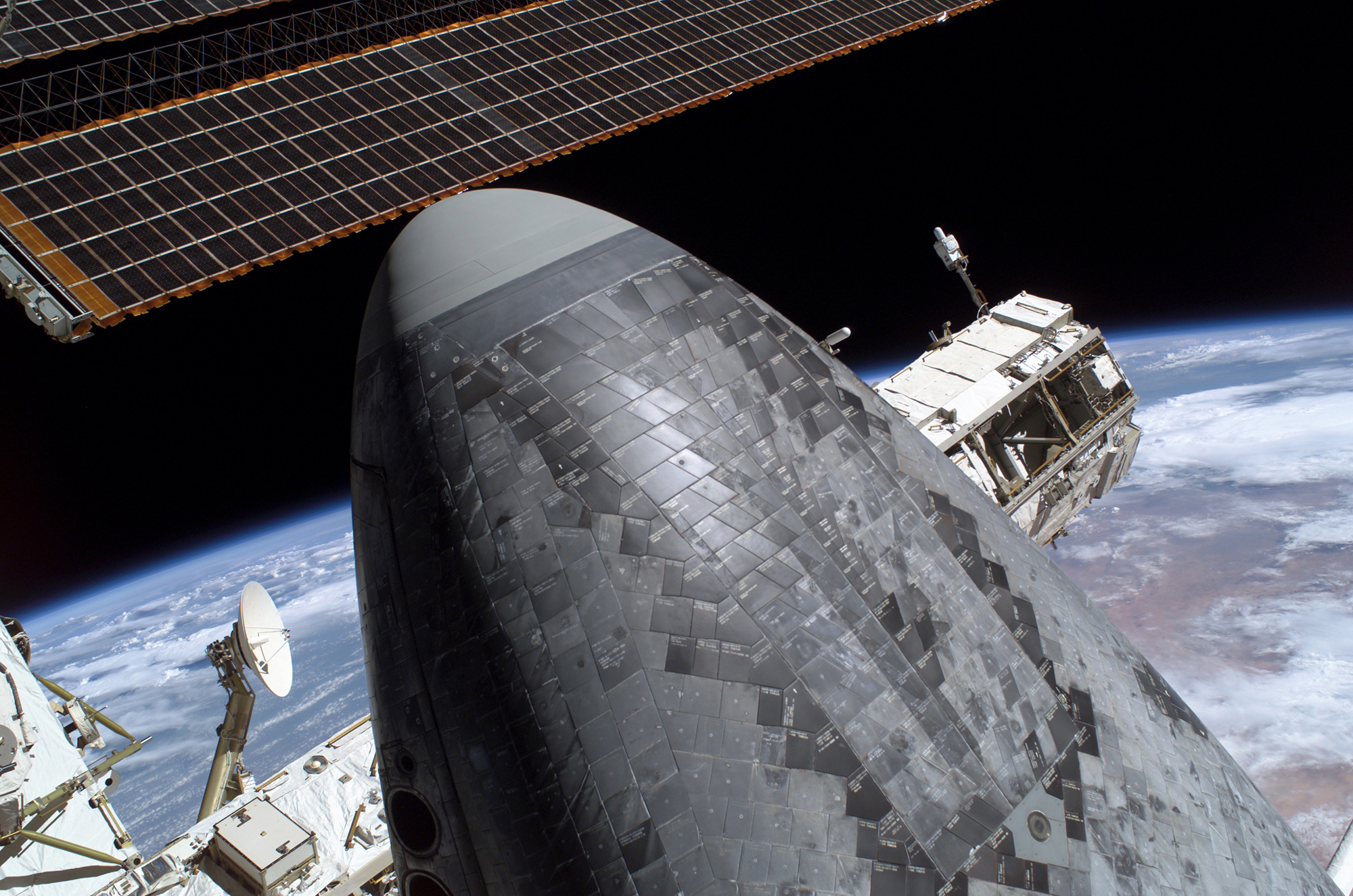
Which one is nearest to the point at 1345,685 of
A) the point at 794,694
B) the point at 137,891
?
the point at 794,694

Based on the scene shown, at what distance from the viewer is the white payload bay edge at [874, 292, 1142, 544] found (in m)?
12.9

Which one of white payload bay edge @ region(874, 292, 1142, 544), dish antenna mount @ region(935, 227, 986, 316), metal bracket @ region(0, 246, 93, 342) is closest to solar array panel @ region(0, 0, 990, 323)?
metal bracket @ region(0, 246, 93, 342)

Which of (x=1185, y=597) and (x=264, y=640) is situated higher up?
(x=264, y=640)

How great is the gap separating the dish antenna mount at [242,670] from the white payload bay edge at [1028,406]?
1136 centimetres

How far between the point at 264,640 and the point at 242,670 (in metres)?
1.40

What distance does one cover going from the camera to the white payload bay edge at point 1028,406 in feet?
42.2

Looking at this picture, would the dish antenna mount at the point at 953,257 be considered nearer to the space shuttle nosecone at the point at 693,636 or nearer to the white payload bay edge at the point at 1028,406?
the white payload bay edge at the point at 1028,406

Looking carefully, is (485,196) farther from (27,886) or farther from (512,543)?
(27,886)

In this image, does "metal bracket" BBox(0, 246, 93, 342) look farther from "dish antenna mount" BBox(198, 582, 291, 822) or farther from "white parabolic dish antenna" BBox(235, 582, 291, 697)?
"dish antenna mount" BBox(198, 582, 291, 822)

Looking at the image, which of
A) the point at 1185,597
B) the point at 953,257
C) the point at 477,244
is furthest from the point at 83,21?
the point at 1185,597

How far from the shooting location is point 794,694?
2.83 meters

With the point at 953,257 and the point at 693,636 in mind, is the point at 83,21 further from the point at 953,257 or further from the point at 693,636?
the point at 953,257

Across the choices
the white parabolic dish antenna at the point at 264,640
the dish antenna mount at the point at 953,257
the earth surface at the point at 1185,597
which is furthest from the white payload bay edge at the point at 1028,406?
the white parabolic dish antenna at the point at 264,640

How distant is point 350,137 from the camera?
430 inches
